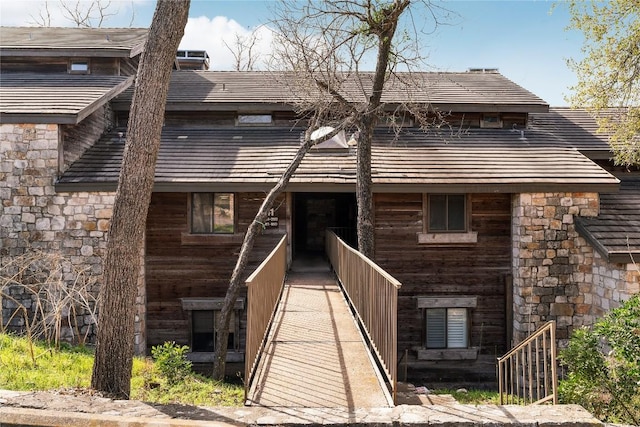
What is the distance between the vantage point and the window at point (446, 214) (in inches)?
472

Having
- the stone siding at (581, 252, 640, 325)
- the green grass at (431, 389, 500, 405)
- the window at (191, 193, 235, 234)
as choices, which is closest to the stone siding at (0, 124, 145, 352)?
the window at (191, 193, 235, 234)

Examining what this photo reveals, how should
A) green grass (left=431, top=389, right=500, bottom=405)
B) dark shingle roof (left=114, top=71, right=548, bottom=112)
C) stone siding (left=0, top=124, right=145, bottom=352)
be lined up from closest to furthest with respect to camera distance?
green grass (left=431, top=389, right=500, bottom=405) < stone siding (left=0, top=124, right=145, bottom=352) < dark shingle roof (left=114, top=71, right=548, bottom=112)

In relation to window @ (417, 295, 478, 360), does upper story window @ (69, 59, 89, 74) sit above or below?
above

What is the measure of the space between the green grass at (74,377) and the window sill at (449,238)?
573 cm

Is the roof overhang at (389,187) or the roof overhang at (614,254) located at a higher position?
the roof overhang at (389,187)

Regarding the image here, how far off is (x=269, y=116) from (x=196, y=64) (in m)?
8.44

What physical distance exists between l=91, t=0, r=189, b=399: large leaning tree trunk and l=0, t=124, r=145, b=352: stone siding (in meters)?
6.00

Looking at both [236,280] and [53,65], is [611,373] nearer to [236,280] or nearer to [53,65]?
[236,280]

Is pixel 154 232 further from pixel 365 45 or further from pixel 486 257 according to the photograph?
pixel 486 257

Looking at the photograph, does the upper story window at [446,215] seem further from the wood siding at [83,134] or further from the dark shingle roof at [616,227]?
the wood siding at [83,134]

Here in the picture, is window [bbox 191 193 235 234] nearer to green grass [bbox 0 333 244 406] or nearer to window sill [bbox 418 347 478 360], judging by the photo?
green grass [bbox 0 333 244 406]

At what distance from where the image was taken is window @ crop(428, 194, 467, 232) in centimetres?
1198

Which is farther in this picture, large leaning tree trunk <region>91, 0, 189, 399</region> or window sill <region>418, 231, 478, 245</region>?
window sill <region>418, 231, 478, 245</region>

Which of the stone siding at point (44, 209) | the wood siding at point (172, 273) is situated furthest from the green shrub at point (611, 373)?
the stone siding at point (44, 209)
